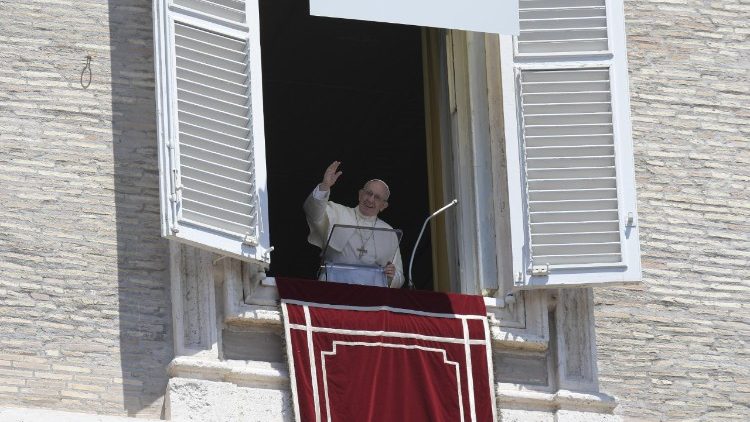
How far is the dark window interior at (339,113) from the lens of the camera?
1767 cm

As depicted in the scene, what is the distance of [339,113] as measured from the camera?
1853 centimetres

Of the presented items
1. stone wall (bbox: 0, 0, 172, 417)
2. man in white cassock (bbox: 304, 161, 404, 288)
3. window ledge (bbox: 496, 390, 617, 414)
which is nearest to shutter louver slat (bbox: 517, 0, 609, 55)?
man in white cassock (bbox: 304, 161, 404, 288)

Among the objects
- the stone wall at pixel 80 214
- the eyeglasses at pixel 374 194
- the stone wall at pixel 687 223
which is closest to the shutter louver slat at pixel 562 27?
the stone wall at pixel 687 223

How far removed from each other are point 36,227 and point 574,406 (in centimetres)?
250

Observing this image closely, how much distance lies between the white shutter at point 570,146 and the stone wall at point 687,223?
0.43m

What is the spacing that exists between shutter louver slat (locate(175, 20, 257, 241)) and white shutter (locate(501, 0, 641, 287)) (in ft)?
4.09

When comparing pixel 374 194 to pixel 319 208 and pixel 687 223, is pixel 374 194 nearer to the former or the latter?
pixel 319 208

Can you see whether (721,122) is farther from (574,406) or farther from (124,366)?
(124,366)

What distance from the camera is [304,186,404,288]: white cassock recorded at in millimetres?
13492

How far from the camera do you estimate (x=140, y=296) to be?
12352 mm

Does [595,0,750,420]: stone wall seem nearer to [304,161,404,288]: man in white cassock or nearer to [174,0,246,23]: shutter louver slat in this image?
[304,161,404,288]: man in white cassock

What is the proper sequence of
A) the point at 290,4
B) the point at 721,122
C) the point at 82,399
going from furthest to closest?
the point at 290,4 → the point at 721,122 → the point at 82,399

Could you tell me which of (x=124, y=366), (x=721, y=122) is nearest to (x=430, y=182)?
(x=721, y=122)

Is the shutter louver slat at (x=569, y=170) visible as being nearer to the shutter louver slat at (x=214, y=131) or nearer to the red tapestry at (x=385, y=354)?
the red tapestry at (x=385, y=354)
